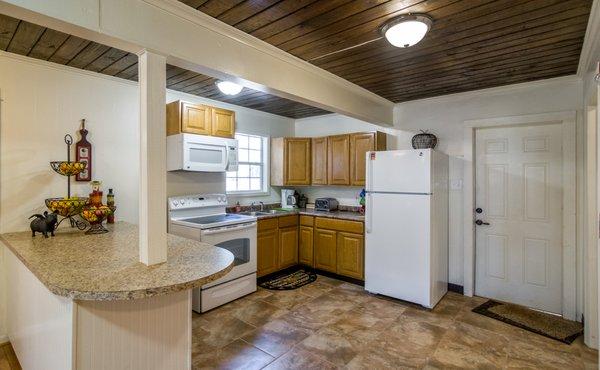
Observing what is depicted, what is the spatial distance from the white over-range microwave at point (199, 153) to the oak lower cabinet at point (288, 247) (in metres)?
1.20

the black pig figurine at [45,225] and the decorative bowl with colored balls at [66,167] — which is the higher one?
the decorative bowl with colored balls at [66,167]

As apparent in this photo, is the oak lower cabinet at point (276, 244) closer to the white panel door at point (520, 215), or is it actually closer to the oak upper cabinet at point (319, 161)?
the oak upper cabinet at point (319, 161)

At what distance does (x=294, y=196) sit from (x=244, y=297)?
1946mm

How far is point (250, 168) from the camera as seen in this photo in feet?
15.9

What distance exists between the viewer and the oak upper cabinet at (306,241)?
441cm

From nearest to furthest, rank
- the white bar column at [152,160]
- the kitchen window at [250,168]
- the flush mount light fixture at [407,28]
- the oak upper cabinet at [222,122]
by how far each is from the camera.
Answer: the white bar column at [152,160], the flush mount light fixture at [407,28], the oak upper cabinet at [222,122], the kitchen window at [250,168]

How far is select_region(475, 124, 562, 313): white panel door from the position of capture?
325cm

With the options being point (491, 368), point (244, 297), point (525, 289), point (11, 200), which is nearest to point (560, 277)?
point (525, 289)

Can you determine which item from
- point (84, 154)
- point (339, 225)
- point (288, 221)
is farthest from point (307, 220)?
point (84, 154)

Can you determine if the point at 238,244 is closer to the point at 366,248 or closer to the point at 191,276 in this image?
the point at 366,248

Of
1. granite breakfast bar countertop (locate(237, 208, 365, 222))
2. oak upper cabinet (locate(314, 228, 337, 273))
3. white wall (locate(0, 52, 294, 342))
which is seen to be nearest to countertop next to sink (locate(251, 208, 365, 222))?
granite breakfast bar countertop (locate(237, 208, 365, 222))

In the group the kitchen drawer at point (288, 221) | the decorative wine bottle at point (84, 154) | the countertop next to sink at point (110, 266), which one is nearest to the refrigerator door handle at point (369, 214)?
the kitchen drawer at point (288, 221)

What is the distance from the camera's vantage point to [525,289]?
11.2 ft

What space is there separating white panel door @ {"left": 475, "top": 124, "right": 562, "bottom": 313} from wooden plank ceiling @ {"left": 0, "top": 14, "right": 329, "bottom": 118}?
9.55ft
